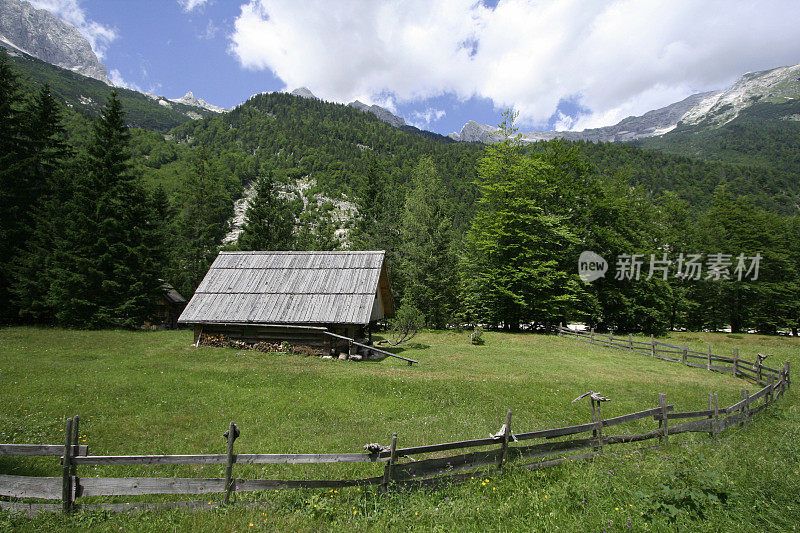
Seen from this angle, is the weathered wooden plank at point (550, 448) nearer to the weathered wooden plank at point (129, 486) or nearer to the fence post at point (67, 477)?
the weathered wooden plank at point (129, 486)

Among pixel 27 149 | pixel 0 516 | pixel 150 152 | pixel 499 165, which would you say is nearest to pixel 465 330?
pixel 499 165

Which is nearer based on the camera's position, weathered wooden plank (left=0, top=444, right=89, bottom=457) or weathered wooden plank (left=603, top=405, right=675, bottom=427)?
weathered wooden plank (left=0, top=444, right=89, bottom=457)

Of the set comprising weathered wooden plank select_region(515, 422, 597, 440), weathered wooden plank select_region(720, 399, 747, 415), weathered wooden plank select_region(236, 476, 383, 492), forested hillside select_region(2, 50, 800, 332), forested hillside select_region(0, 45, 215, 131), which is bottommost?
weathered wooden plank select_region(236, 476, 383, 492)

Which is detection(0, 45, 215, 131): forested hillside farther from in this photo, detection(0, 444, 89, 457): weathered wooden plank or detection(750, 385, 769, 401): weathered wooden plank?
detection(750, 385, 769, 401): weathered wooden plank

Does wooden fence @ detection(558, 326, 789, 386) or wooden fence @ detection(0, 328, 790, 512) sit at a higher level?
wooden fence @ detection(0, 328, 790, 512)

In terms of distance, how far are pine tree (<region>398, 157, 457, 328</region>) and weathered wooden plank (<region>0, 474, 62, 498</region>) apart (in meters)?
29.0

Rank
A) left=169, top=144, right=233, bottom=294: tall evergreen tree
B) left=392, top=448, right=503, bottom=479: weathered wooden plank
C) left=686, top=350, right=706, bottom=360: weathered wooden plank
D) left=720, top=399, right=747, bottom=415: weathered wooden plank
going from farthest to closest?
left=169, top=144, right=233, bottom=294: tall evergreen tree < left=686, top=350, right=706, bottom=360: weathered wooden plank < left=720, top=399, right=747, bottom=415: weathered wooden plank < left=392, top=448, right=503, bottom=479: weathered wooden plank

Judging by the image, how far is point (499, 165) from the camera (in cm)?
3550

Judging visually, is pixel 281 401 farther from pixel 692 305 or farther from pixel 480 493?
pixel 692 305

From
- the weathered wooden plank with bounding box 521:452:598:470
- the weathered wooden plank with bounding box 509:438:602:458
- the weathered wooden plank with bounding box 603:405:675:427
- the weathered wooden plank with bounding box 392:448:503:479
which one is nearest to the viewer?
the weathered wooden plank with bounding box 392:448:503:479

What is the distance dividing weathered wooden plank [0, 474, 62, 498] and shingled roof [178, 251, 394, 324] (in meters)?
15.1

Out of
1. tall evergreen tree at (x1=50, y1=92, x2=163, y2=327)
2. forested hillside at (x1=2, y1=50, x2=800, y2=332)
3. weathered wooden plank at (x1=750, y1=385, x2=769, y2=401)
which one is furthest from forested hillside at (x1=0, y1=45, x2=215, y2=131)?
weathered wooden plank at (x1=750, y1=385, x2=769, y2=401)

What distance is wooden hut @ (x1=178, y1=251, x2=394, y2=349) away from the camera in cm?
2086

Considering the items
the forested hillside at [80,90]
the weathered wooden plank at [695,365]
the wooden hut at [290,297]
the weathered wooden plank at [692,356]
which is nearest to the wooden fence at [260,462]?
the wooden hut at [290,297]
